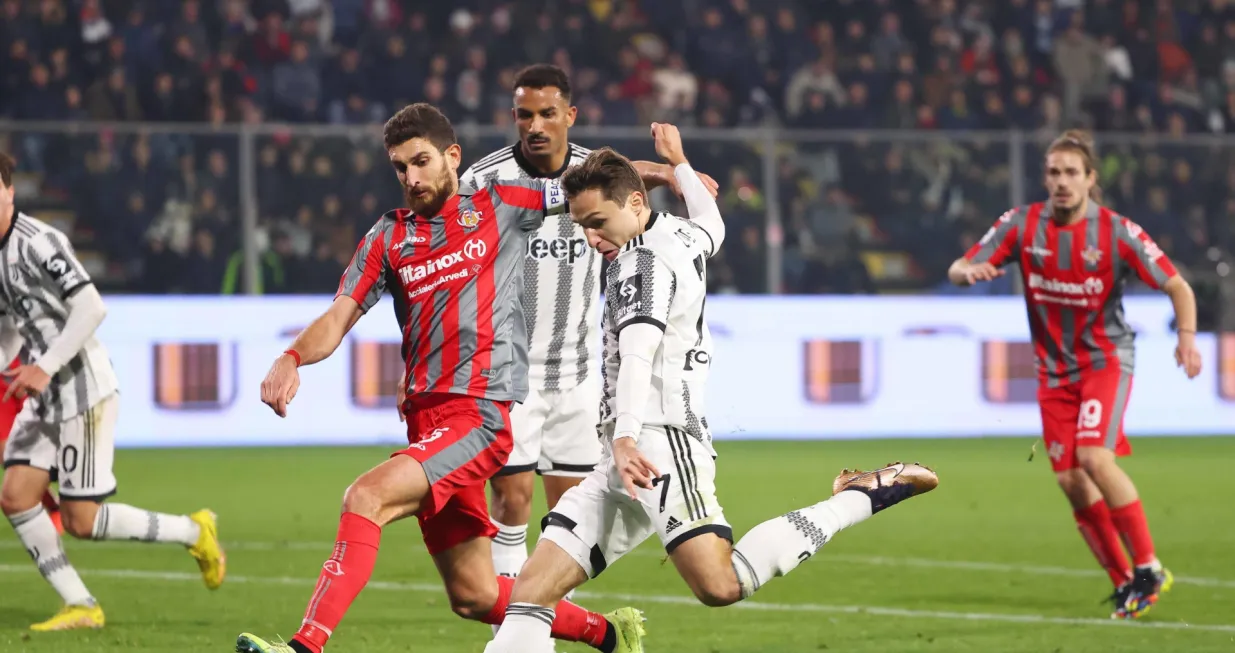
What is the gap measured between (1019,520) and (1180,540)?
1354mm

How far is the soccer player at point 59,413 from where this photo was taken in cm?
748

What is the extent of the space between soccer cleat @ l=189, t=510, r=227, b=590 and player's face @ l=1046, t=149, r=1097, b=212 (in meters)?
4.24

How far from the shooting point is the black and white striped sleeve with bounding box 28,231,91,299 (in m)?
7.49

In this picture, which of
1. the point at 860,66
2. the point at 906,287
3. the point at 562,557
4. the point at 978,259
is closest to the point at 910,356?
the point at 906,287

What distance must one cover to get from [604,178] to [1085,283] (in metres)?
3.76

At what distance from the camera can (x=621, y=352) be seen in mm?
5316

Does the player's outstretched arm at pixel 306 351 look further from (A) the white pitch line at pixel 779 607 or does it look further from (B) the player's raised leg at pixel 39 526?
(A) the white pitch line at pixel 779 607

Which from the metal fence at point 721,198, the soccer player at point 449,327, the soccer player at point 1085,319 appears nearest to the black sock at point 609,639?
the soccer player at point 449,327

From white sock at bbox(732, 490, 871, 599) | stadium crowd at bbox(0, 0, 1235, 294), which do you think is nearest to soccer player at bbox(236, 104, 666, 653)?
white sock at bbox(732, 490, 871, 599)

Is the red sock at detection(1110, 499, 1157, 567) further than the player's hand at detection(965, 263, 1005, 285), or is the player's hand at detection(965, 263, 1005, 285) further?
the player's hand at detection(965, 263, 1005, 285)

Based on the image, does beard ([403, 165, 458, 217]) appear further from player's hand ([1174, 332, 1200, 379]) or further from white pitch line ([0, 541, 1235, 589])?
white pitch line ([0, 541, 1235, 589])

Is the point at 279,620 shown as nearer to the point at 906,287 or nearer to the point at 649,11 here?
the point at 906,287

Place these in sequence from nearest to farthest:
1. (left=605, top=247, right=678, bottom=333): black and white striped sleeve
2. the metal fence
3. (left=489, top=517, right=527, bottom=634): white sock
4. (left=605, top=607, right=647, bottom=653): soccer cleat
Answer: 1. (left=605, top=247, right=678, bottom=333): black and white striped sleeve
2. (left=605, top=607, right=647, bottom=653): soccer cleat
3. (left=489, top=517, right=527, bottom=634): white sock
4. the metal fence

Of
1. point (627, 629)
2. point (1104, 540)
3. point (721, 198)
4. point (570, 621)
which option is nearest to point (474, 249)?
point (570, 621)
